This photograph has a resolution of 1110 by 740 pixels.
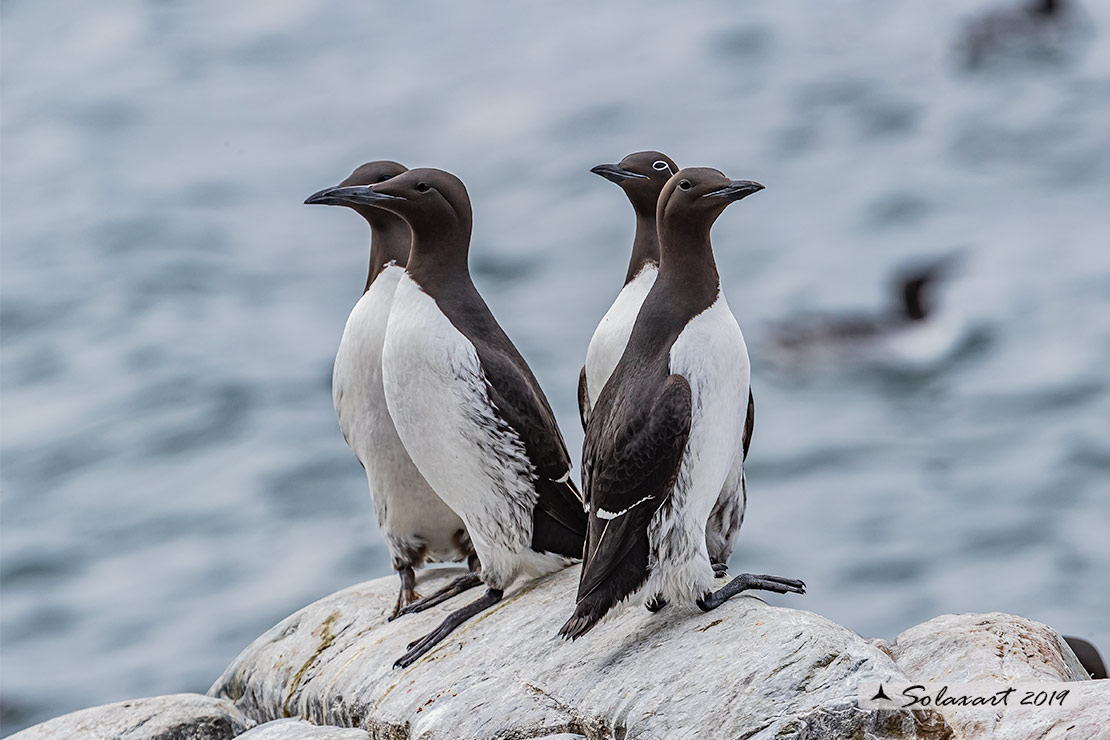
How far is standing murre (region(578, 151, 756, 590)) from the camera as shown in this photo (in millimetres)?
5363

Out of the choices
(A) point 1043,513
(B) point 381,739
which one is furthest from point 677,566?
(A) point 1043,513

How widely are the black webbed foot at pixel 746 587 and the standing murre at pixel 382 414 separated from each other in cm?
153

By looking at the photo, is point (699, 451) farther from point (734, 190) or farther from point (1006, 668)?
point (1006, 668)

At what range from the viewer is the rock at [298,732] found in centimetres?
502

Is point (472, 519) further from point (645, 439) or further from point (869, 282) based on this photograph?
point (869, 282)

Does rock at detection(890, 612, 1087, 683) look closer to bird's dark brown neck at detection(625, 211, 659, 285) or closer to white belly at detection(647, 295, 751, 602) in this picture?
white belly at detection(647, 295, 751, 602)

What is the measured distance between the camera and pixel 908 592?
655 inches

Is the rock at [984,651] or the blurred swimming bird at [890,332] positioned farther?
the blurred swimming bird at [890,332]

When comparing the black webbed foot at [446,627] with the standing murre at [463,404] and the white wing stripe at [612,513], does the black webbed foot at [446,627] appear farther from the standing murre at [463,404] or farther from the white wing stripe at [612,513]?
the white wing stripe at [612,513]

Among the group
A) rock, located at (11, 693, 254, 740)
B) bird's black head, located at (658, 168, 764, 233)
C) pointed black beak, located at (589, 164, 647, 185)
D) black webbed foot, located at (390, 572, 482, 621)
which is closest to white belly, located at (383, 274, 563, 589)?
black webbed foot, located at (390, 572, 482, 621)

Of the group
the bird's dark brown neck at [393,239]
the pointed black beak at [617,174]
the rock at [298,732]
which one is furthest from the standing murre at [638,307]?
the rock at [298,732]

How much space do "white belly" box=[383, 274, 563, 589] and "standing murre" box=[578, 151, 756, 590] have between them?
51 centimetres

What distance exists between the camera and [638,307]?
18.1ft

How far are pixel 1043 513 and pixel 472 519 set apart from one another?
14.2 meters
